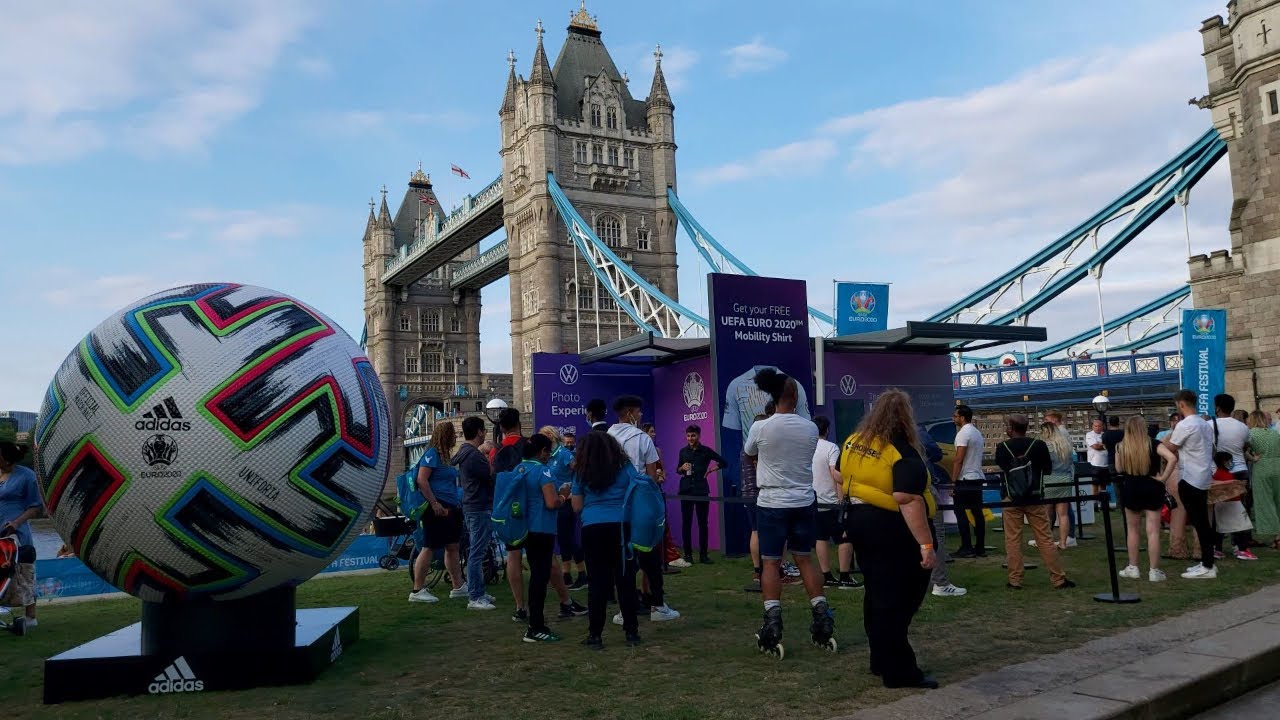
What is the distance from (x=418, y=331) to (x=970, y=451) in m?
70.0

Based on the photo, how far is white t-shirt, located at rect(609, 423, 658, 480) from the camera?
315 inches

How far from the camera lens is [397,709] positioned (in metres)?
4.79

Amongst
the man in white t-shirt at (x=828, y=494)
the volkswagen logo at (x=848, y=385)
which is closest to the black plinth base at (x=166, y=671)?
the man in white t-shirt at (x=828, y=494)

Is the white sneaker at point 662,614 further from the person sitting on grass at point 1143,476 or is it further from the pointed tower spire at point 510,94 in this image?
the pointed tower spire at point 510,94

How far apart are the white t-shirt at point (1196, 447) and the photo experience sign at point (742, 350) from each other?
4.60 metres

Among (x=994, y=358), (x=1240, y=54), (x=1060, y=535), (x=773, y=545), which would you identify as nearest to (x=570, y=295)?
(x=994, y=358)

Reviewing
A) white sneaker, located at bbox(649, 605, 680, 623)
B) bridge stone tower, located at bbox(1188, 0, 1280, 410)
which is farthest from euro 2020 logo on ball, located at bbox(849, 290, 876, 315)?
bridge stone tower, located at bbox(1188, 0, 1280, 410)

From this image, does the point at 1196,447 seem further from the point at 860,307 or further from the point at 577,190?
the point at 577,190

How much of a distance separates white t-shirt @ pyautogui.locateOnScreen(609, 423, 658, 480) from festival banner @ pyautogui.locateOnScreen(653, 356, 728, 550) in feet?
16.0

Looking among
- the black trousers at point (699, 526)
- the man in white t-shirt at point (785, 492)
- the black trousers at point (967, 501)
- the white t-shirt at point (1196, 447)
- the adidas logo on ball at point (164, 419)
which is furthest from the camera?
the black trousers at point (699, 526)

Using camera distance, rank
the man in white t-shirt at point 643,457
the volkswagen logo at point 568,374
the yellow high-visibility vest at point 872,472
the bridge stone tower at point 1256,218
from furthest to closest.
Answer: the bridge stone tower at point 1256,218 < the volkswagen logo at point 568,374 < the man in white t-shirt at point 643,457 < the yellow high-visibility vest at point 872,472

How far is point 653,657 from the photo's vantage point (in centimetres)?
604

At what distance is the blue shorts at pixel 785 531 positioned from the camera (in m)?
6.16

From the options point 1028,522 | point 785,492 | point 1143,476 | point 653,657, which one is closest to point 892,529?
point 785,492
